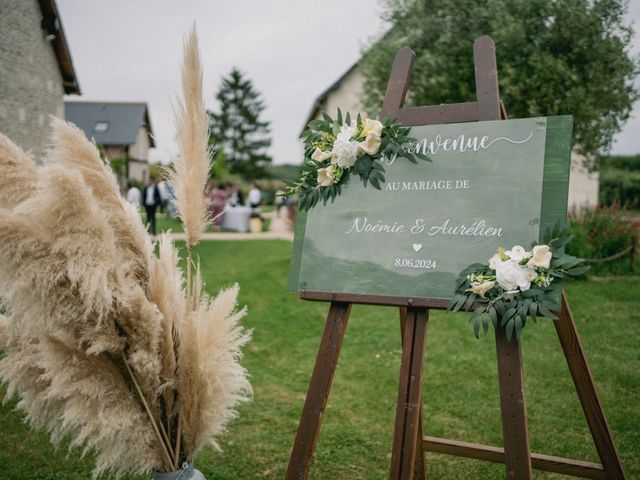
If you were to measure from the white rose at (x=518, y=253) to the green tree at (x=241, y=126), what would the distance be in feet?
204

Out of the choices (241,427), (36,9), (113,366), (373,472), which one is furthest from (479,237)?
(36,9)

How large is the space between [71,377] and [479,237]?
1607 millimetres

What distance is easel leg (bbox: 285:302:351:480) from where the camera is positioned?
92.2 inches

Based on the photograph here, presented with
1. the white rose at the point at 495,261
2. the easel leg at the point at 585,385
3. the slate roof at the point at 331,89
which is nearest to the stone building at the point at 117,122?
the slate roof at the point at 331,89

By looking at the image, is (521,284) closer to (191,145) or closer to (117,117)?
(191,145)

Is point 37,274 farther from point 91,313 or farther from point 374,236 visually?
point 374,236

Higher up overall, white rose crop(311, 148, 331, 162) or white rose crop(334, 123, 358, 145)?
white rose crop(334, 123, 358, 145)

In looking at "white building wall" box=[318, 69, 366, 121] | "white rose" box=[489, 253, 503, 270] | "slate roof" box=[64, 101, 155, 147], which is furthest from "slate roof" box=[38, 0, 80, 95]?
"slate roof" box=[64, 101, 155, 147]

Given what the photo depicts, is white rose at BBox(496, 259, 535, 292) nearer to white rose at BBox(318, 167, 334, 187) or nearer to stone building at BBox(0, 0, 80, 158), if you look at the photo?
white rose at BBox(318, 167, 334, 187)

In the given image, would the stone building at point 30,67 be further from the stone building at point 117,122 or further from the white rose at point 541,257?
the stone building at point 117,122

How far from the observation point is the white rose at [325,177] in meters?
2.54

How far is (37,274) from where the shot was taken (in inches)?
61.2

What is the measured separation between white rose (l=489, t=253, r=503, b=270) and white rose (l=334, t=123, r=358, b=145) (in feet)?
2.90

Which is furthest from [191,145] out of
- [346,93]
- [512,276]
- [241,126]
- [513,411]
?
[241,126]
